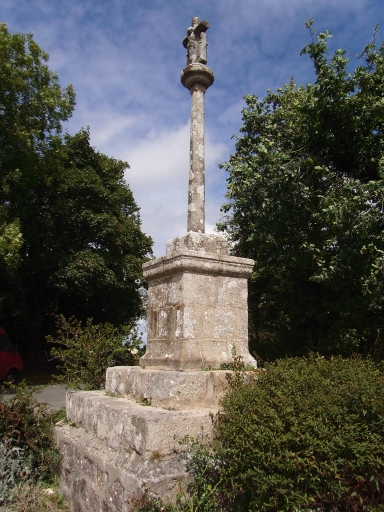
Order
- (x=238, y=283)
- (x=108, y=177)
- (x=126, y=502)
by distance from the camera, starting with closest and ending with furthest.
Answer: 1. (x=126, y=502)
2. (x=238, y=283)
3. (x=108, y=177)

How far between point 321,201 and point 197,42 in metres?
4.08

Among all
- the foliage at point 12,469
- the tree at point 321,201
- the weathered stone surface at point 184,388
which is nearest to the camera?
the weathered stone surface at point 184,388

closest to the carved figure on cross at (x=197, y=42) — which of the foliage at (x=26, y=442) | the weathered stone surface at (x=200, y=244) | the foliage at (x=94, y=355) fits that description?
the weathered stone surface at (x=200, y=244)

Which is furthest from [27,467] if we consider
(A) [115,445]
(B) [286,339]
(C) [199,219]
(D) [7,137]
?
(D) [7,137]

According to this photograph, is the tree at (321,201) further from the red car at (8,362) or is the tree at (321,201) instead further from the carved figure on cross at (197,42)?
the red car at (8,362)

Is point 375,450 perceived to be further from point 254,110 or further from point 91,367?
point 254,110

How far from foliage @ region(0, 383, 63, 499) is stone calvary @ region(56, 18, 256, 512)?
23cm

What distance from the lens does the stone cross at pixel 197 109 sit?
4851 millimetres

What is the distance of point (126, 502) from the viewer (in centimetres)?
336

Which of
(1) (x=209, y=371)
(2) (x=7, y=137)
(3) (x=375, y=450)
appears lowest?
(3) (x=375, y=450)

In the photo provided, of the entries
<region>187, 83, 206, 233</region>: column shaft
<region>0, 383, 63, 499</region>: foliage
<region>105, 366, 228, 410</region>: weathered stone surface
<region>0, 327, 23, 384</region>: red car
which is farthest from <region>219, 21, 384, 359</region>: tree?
<region>0, 327, 23, 384</region>: red car

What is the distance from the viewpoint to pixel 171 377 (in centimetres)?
396

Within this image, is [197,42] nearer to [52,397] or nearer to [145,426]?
[145,426]

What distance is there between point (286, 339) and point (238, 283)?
836 centimetres
